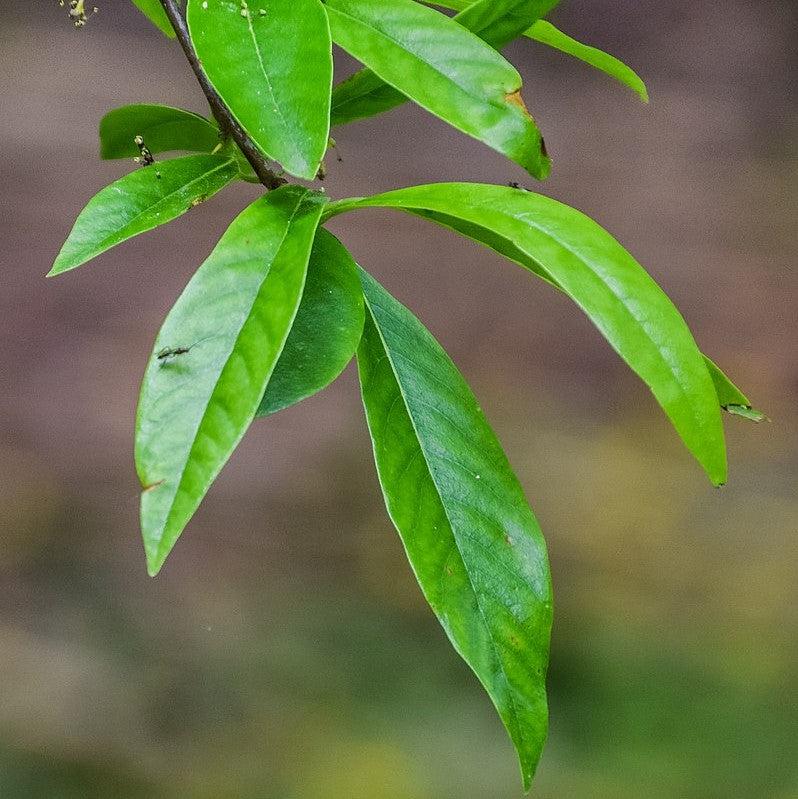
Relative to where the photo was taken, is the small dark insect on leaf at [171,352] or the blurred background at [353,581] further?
the blurred background at [353,581]

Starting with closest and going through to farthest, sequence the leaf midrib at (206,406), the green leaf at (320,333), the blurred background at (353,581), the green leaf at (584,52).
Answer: the leaf midrib at (206,406)
the green leaf at (320,333)
the green leaf at (584,52)
the blurred background at (353,581)

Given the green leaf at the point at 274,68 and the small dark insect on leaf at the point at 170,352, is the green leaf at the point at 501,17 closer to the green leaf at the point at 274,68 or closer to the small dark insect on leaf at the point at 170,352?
the green leaf at the point at 274,68

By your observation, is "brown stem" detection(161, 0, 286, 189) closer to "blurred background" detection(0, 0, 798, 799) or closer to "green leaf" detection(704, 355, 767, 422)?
"green leaf" detection(704, 355, 767, 422)

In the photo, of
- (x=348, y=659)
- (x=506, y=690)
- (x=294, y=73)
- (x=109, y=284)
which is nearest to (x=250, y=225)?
(x=294, y=73)

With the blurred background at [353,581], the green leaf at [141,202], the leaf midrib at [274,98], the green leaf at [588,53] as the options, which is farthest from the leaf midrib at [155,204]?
the blurred background at [353,581]

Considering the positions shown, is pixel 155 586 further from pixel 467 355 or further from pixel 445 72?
pixel 445 72

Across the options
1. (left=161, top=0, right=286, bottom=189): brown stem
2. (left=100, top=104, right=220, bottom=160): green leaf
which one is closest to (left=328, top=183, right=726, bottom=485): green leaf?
(left=161, top=0, right=286, bottom=189): brown stem
